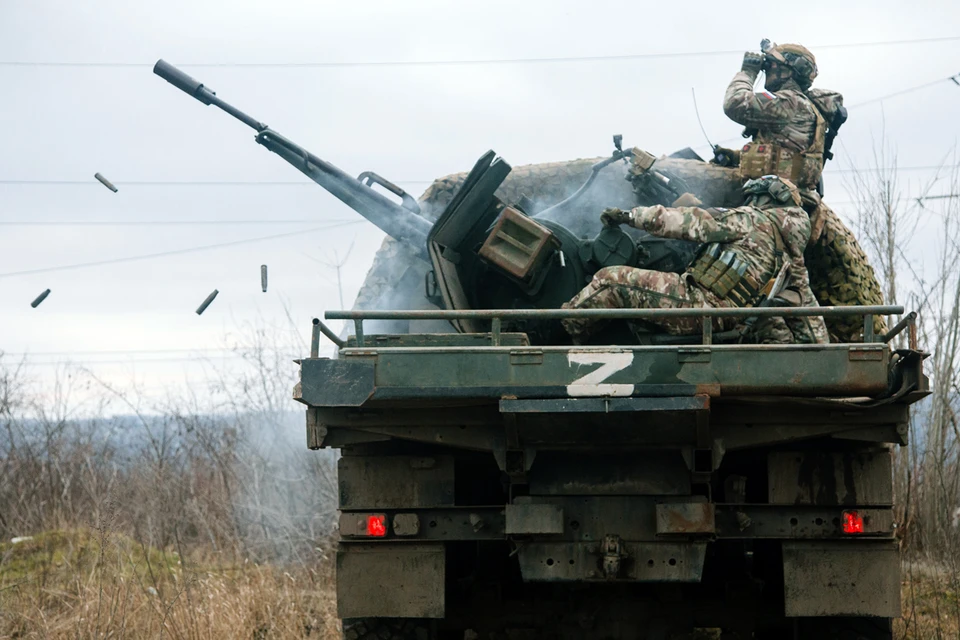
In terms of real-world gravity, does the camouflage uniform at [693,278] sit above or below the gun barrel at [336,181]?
→ below

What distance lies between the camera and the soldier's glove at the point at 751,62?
8.41 m

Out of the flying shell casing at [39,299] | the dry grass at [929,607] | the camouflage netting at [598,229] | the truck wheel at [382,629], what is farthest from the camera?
the flying shell casing at [39,299]

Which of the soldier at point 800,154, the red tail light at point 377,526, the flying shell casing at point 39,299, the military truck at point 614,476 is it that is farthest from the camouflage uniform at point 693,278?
the flying shell casing at point 39,299

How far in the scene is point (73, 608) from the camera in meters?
7.96

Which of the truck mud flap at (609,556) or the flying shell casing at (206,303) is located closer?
the truck mud flap at (609,556)

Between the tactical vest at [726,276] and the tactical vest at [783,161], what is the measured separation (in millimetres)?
1769

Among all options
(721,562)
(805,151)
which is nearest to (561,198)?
(805,151)

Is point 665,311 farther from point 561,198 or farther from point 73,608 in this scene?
point 73,608

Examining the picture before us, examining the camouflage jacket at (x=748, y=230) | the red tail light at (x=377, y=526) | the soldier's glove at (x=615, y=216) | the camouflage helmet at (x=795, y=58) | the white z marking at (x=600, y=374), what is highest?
the camouflage helmet at (x=795, y=58)

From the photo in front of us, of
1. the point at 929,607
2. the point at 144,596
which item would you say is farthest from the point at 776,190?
the point at 144,596

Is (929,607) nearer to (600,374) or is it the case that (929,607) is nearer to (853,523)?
(853,523)

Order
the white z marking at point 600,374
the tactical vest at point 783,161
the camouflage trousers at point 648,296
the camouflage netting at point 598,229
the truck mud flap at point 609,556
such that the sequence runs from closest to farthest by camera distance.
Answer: the white z marking at point 600,374 → the truck mud flap at point 609,556 → the camouflage trousers at point 648,296 → the camouflage netting at point 598,229 → the tactical vest at point 783,161

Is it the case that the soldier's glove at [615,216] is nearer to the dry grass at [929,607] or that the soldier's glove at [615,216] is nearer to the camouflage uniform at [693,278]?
the camouflage uniform at [693,278]

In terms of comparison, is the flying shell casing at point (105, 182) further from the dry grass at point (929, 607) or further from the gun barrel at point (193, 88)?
the dry grass at point (929, 607)
